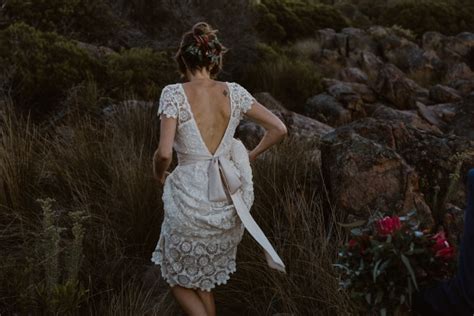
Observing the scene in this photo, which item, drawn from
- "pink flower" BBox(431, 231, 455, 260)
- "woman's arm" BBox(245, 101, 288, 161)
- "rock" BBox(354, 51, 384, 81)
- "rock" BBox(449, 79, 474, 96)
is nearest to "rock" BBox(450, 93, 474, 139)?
"woman's arm" BBox(245, 101, 288, 161)

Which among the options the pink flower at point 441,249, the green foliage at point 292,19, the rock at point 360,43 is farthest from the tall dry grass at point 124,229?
the green foliage at point 292,19

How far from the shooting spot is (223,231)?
12.4 ft

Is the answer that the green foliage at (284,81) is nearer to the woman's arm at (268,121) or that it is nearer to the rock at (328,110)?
the rock at (328,110)

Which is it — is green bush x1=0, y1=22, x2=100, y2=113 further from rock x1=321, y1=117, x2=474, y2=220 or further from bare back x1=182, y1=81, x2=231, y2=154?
bare back x1=182, y1=81, x2=231, y2=154

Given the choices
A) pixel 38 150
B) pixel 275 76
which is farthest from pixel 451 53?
pixel 38 150

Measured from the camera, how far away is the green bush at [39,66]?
7719 millimetres

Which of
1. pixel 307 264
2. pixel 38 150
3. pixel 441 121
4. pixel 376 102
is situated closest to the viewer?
pixel 307 264

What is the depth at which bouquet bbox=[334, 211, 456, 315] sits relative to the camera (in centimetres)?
240

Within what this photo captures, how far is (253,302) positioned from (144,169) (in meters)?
1.58

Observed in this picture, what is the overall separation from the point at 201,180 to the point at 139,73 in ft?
17.7

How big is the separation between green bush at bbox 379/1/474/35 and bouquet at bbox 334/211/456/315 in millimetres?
22390

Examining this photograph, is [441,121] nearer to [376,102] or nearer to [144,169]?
[376,102]

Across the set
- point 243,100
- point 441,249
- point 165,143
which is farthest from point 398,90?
point 441,249

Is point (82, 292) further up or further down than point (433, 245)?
further down
